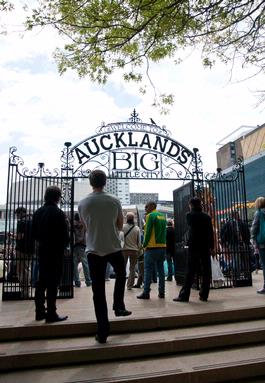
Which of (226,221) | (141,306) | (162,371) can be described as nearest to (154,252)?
(141,306)

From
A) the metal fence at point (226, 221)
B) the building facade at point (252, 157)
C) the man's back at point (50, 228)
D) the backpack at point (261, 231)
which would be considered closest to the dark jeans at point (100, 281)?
the man's back at point (50, 228)

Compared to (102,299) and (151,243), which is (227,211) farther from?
(102,299)

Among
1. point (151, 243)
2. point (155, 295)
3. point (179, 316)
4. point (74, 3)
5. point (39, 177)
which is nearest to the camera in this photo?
point (179, 316)

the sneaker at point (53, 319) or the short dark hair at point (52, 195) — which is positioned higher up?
the short dark hair at point (52, 195)

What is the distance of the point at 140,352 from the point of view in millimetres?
4172

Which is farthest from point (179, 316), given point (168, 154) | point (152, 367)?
point (168, 154)

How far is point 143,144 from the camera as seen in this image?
29.0ft

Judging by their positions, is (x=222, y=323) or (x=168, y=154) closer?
(x=222, y=323)

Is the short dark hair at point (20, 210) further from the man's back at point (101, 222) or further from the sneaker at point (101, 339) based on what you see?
the sneaker at point (101, 339)

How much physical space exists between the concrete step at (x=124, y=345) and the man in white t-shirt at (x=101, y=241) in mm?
236

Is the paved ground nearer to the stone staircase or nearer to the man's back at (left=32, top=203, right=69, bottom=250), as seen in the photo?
the stone staircase

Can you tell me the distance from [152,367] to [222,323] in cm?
164

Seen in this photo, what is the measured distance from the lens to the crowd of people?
4.25 m

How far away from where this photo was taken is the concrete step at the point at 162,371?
3.62m
